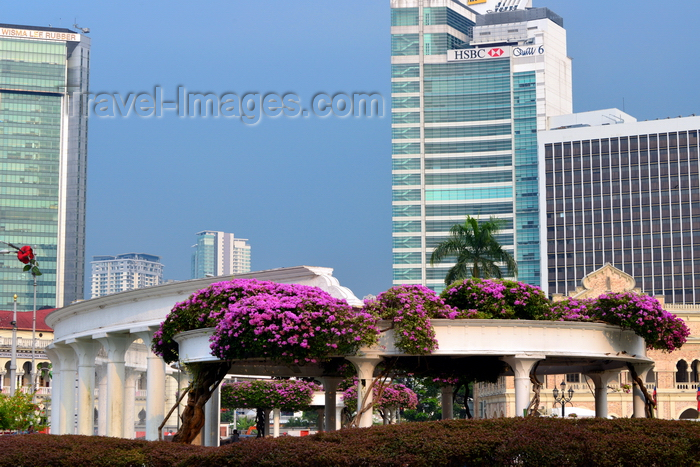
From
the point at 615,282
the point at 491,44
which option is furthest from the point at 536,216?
the point at 615,282

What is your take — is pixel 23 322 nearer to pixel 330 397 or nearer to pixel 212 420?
pixel 212 420

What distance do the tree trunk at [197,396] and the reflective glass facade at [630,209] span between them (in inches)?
5460

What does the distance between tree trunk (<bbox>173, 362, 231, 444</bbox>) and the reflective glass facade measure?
139 metres

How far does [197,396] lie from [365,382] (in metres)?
6.26

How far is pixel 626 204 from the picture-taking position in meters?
164

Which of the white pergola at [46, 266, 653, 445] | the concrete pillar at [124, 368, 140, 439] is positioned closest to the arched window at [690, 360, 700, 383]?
the white pergola at [46, 266, 653, 445]

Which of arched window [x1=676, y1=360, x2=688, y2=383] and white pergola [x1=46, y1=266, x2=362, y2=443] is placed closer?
white pergola [x1=46, y1=266, x2=362, y2=443]

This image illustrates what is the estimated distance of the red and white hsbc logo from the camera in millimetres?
191625

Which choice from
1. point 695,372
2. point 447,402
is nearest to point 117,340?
point 447,402

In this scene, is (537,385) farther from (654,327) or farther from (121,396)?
(121,396)

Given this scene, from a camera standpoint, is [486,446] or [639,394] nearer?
[486,446]

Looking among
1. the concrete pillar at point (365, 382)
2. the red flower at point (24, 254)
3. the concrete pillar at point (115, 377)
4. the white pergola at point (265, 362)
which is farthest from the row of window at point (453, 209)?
the concrete pillar at point (365, 382)

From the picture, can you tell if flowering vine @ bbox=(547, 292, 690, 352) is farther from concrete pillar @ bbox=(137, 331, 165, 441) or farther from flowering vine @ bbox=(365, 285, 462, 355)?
concrete pillar @ bbox=(137, 331, 165, 441)

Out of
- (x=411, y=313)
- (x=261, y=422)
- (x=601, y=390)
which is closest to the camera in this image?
(x=411, y=313)
